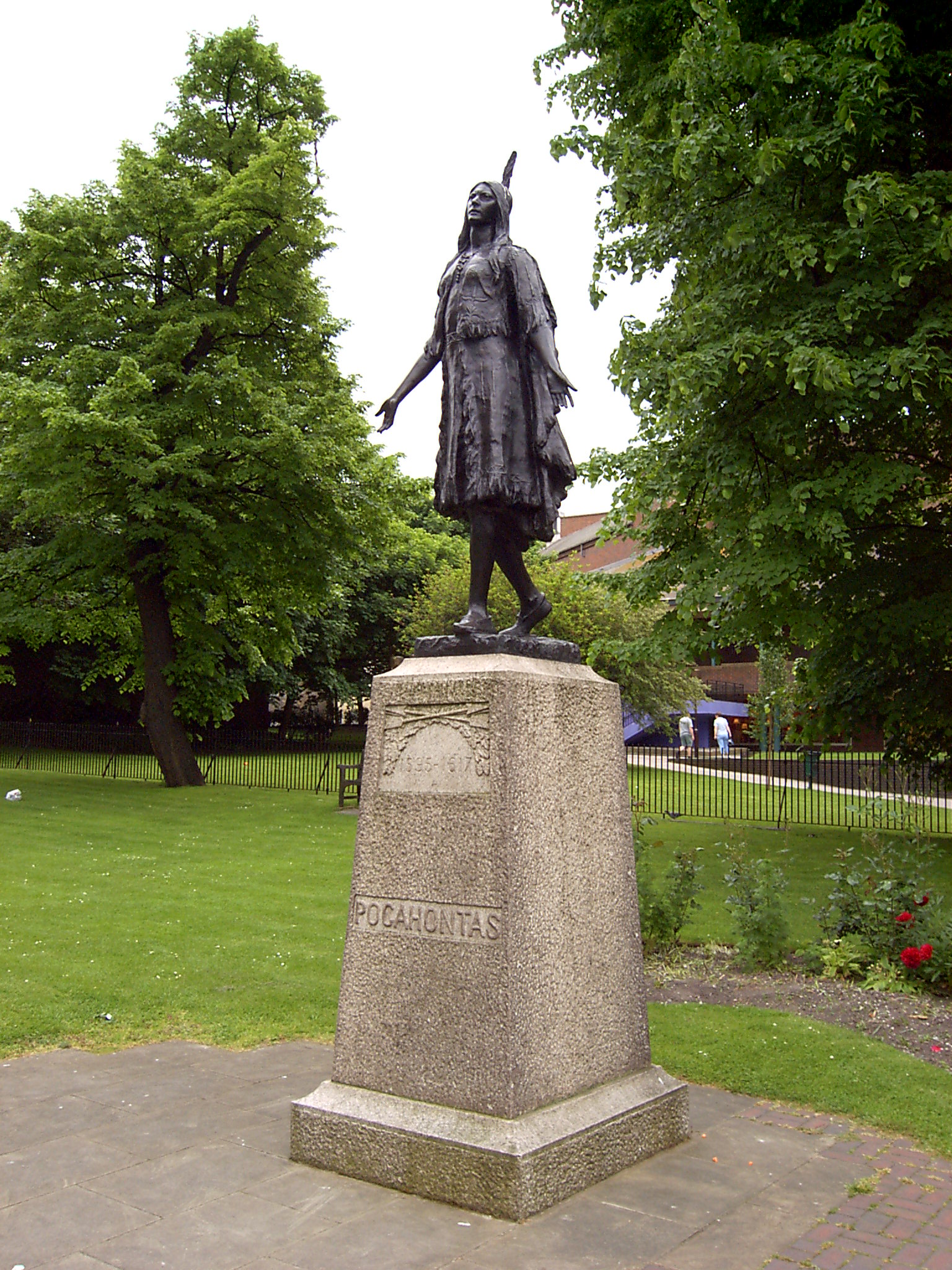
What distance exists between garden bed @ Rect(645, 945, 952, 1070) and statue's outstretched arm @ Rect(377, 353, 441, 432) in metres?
4.89

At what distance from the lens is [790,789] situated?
28.4m

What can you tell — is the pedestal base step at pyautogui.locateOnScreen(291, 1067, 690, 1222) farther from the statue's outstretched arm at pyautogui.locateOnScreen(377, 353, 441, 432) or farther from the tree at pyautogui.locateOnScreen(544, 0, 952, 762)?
the tree at pyautogui.locateOnScreen(544, 0, 952, 762)

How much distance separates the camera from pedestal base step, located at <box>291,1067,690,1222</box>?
447 centimetres

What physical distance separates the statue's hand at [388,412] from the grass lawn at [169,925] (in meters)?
4.01

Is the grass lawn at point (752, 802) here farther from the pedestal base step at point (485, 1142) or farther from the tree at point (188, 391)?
the pedestal base step at point (485, 1142)

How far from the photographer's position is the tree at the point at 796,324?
475 inches

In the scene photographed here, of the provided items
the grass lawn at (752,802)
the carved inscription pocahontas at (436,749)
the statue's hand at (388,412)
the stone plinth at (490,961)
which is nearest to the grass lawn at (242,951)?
the stone plinth at (490,961)

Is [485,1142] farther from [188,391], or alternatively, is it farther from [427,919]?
[188,391]

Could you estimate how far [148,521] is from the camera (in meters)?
23.6

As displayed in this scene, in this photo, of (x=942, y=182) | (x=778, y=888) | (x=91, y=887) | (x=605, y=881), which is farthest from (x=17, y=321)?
(x=605, y=881)

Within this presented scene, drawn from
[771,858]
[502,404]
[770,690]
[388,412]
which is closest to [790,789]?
[770,690]

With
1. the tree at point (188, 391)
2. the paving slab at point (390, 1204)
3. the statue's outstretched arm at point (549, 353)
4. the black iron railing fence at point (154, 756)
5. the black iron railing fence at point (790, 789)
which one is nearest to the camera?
the paving slab at point (390, 1204)

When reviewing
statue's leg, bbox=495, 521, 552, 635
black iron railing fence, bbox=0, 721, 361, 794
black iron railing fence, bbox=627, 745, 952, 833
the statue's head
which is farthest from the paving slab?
black iron railing fence, bbox=0, 721, 361, 794

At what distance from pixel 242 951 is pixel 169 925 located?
150cm
